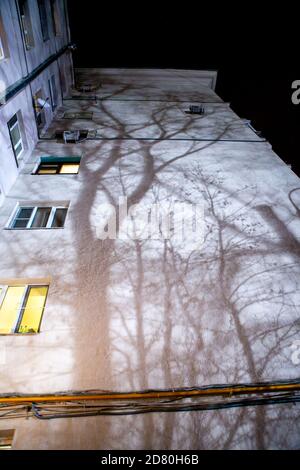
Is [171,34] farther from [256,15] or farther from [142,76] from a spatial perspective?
[256,15]

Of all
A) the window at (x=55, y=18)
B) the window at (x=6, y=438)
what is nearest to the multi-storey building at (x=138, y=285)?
the window at (x=6, y=438)

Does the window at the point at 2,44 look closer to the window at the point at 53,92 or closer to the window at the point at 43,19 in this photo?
the window at the point at 43,19

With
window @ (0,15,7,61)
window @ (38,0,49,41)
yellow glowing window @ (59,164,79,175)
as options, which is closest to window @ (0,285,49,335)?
yellow glowing window @ (59,164,79,175)

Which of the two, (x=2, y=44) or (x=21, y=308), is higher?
(x=2, y=44)

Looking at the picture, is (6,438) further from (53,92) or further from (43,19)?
(43,19)

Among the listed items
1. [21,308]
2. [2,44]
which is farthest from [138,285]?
[2,44]

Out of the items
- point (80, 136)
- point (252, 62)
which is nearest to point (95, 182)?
point (80, 136)

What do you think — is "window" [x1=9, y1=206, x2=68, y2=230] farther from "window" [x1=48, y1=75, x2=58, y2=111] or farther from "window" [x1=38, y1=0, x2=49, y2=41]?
"window" [x1=38, y1=0, x2=49, y2=41]
